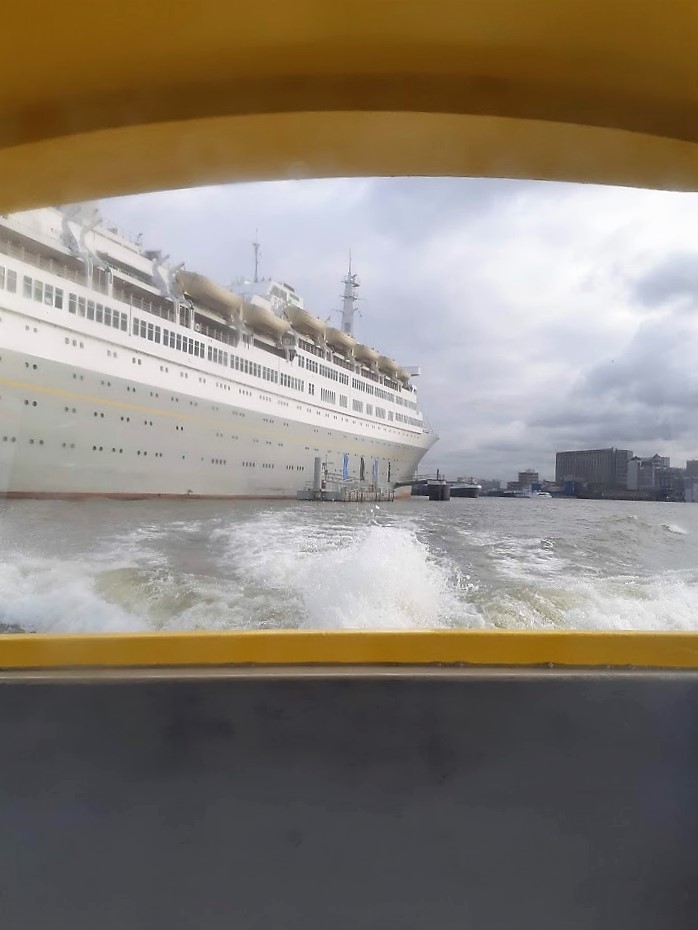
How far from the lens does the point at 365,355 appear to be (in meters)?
7.37

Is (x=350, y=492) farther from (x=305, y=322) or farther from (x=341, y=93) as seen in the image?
(x=341, y=93)

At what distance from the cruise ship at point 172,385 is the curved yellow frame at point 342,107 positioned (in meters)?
5.99

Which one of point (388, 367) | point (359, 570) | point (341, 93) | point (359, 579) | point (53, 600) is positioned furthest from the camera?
point (388, 367)

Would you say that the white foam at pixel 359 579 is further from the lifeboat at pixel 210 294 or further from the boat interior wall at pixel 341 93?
Result: the lifeboat at pixel 210 294

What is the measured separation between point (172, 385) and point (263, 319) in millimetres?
2391

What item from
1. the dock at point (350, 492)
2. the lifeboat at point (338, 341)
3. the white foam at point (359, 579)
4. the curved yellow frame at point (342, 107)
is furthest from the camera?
the dock at point (350, 492)

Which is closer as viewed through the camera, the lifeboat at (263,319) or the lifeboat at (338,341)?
the lifeboat at (338,341)

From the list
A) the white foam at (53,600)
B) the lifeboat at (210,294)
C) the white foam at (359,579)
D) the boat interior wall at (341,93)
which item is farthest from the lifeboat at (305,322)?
the boat interior wall at (341,93)

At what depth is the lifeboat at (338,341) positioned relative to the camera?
6.97 meters

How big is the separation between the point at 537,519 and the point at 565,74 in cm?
→ 527

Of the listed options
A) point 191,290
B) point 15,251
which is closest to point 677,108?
point 15,251

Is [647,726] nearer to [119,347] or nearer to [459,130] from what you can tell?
[459,130]

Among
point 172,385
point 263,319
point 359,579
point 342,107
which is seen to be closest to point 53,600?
point 359,579

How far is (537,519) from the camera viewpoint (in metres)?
5.73
